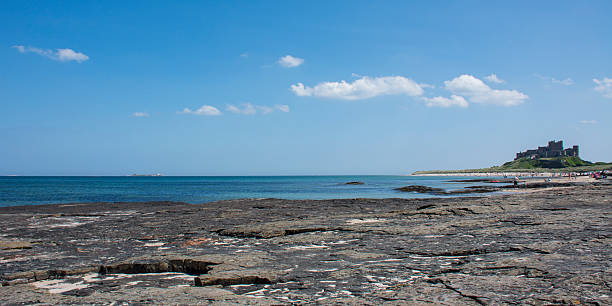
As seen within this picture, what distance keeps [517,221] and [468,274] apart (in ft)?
24.1

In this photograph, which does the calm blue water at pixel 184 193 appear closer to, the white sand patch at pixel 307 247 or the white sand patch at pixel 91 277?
the white sand patch at pixel 307 247

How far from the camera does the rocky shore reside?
527 cm

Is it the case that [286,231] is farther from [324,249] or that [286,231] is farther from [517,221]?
[517,221]

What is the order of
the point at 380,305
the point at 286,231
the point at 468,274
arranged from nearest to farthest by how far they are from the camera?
1. the point at 380,305
2. the point at 468,274
3. the point at 286,231

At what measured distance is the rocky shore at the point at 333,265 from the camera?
208 inches

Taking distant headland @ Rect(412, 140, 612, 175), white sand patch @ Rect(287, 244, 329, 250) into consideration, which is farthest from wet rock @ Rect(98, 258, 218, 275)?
distant headland @ Rect(412, 140, 612, 175)

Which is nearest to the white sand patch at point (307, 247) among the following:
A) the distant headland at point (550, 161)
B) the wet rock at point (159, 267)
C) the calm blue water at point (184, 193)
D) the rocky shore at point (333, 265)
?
the rocky shore at point (333, 265)

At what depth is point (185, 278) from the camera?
676 cm

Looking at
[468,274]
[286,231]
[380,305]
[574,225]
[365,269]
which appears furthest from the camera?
[286,231]

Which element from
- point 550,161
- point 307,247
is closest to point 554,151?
point 550,161

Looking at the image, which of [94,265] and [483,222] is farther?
[483,222]

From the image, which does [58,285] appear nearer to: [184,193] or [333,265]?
[333,265]

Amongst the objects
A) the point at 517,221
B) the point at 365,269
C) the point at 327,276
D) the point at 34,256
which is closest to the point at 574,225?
the point at 517,221

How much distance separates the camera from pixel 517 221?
1243 centimetres
